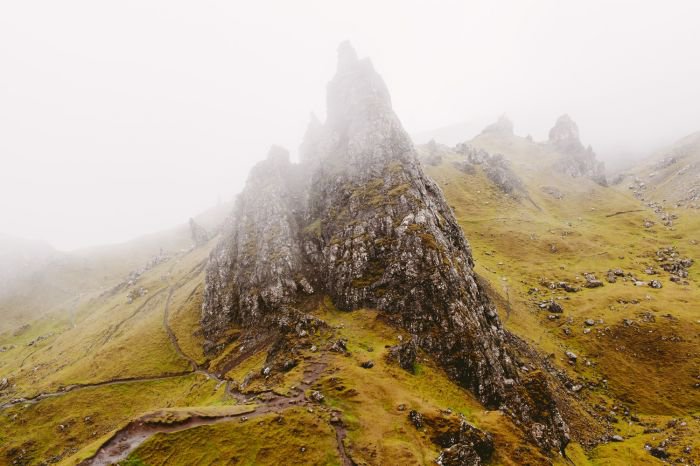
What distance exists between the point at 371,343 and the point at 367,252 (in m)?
19.1

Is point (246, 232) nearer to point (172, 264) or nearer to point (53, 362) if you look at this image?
point (53, 362)

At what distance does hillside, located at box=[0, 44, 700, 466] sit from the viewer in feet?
123

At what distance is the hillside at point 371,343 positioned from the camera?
3738cm

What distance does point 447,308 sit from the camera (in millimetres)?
54531

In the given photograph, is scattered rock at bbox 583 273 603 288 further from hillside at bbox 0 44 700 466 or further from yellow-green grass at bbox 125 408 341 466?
yellow-green grass at bbox 125 408 341 466

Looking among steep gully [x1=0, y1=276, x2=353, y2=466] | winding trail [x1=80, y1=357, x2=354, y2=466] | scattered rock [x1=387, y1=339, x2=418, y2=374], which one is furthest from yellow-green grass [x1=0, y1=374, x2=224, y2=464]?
scattered rock [x1=387, y1=339, x2=418, y2=374]

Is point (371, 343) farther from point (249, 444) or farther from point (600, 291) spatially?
point (600, 291)

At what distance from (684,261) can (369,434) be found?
4436 inches

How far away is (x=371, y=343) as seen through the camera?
53.8 metres

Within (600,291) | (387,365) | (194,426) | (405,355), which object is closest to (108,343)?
(194,426)

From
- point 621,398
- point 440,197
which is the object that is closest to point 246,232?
point 440,197

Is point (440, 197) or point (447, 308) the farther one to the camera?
point (440, 197)

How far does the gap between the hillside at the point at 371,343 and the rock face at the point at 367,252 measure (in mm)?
352

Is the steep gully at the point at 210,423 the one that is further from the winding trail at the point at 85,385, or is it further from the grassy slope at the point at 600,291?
the grassy slope at the point at 600,291
